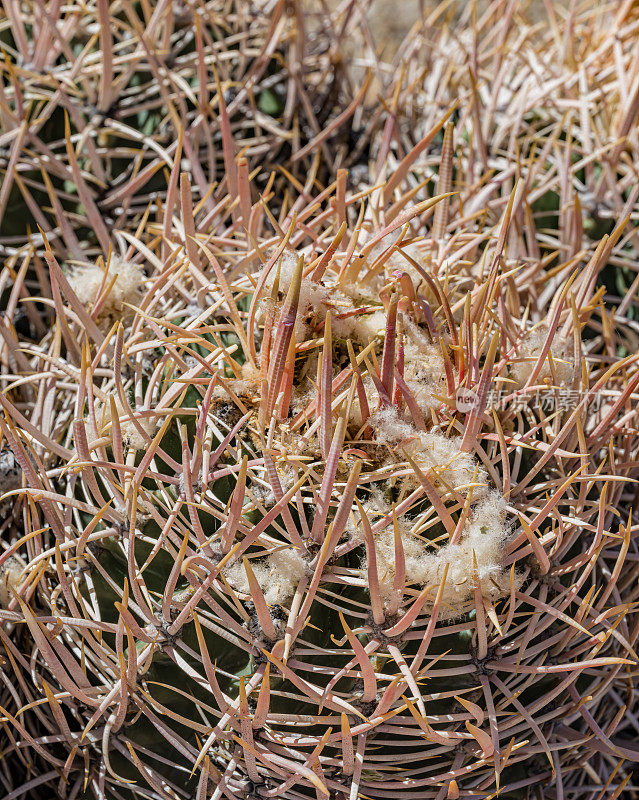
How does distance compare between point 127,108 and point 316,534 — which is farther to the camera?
point 127,108

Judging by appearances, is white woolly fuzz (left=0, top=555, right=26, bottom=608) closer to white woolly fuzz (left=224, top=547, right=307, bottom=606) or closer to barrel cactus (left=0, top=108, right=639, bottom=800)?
barrel cactus (left=0, top=108, right=639, bottom=800)

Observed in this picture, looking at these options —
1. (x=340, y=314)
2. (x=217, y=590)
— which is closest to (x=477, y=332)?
(x=340, y=314)

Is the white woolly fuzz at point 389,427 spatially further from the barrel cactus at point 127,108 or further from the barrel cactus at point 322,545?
the barrel cactus at point 127,108

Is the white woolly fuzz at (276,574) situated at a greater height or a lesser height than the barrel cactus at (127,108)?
lesser

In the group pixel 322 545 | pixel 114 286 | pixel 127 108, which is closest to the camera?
pixel 322 545

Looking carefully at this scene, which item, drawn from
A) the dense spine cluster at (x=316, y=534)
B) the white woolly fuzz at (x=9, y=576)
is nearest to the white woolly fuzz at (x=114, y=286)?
the dense spine cluster at (x=316, y=534)

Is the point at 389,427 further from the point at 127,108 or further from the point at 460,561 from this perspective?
the point at 127,108

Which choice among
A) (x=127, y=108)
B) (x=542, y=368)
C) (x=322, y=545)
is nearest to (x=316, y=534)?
(x=322, y=545)

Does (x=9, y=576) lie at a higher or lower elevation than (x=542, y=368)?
lower
